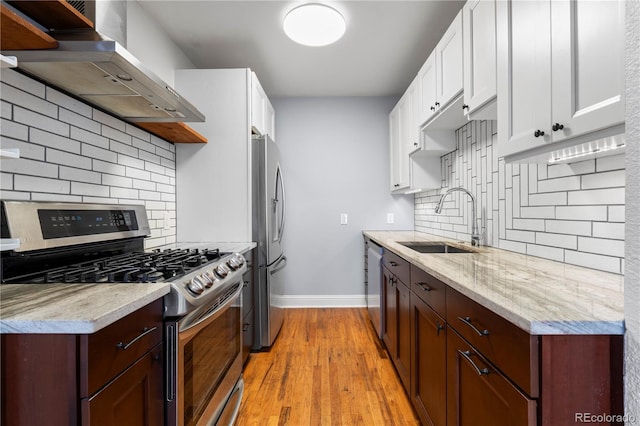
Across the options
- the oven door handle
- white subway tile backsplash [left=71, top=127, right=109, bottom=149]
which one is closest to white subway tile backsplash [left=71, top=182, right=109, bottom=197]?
white subway tile backsplash [left=71, top=127, right=109, bottom=149]

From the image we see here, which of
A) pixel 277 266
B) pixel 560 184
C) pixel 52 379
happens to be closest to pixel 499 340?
pixel 560 184

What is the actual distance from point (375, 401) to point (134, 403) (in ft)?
4.65

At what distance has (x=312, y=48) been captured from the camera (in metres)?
2.62

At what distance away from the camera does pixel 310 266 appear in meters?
3.69

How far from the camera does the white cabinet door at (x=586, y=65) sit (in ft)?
2.77

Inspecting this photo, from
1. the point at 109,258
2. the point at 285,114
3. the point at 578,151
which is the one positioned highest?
the point at 285,114

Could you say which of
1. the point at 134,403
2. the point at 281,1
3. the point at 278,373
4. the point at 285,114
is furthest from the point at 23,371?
the point at 285,114

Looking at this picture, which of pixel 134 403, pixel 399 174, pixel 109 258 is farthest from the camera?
pixel 399 174

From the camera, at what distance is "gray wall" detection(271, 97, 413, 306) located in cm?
369

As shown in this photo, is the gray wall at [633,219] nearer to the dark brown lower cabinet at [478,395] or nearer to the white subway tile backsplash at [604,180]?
the dark brown lower cabinet at [478,395]

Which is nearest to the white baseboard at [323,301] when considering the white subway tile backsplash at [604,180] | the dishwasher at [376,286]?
the dishwasher at [376,286]

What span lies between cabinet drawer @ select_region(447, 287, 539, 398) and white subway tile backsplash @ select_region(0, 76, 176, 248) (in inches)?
67.8

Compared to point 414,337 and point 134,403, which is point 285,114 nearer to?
point 414,337

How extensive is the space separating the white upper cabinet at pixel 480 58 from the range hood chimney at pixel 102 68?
4.92ft
